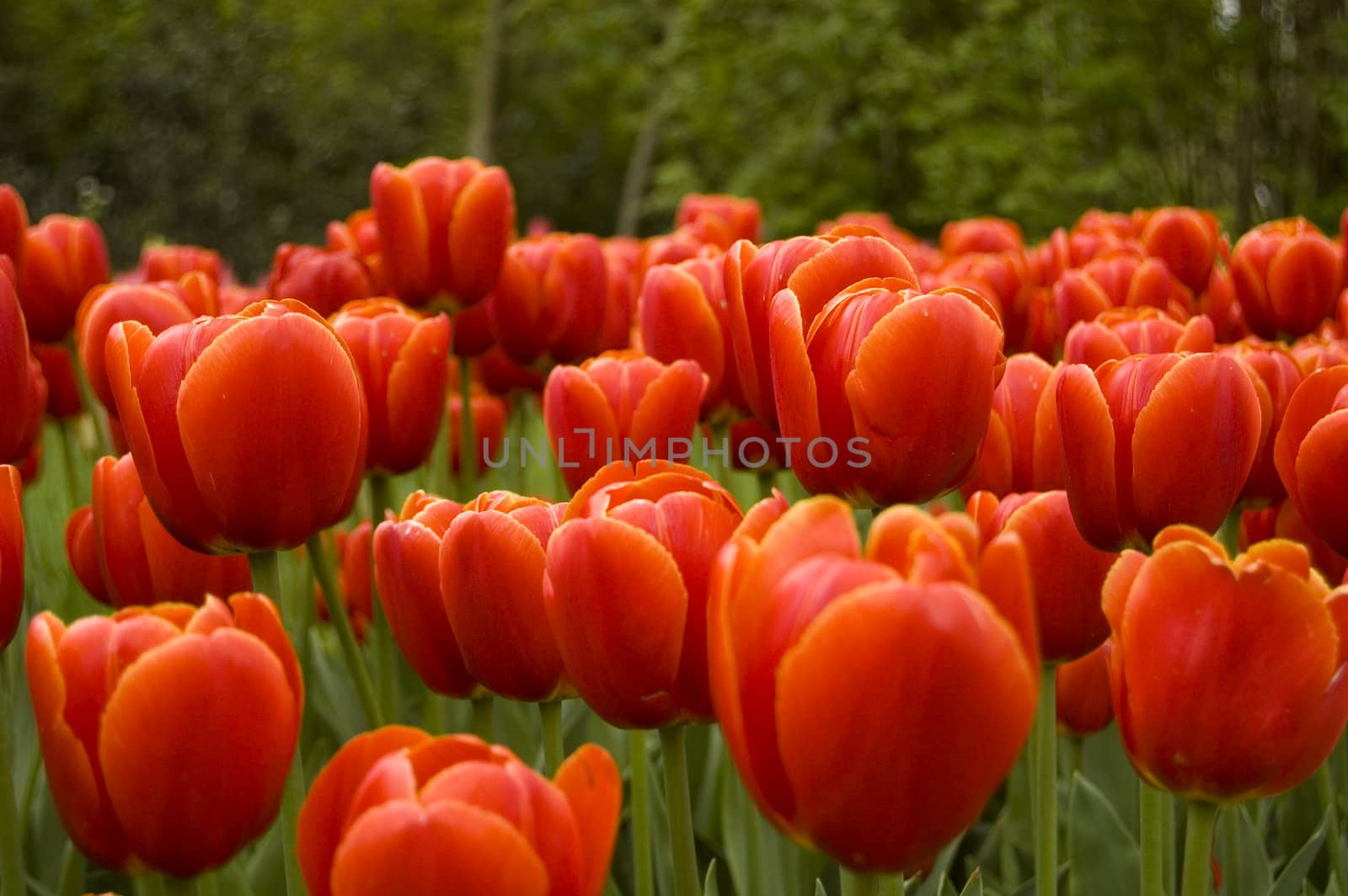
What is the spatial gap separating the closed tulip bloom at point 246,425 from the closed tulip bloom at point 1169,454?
1.85 ft

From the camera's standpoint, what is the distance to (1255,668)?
0.75m

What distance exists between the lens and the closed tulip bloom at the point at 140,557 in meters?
1.17

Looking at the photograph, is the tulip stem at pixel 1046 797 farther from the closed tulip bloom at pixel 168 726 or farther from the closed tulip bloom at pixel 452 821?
the closed tulip bloom at pixel 168 726

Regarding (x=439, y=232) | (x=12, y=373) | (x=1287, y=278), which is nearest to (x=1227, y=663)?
(x=12, y=373)

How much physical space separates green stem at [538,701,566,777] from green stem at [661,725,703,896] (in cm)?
20

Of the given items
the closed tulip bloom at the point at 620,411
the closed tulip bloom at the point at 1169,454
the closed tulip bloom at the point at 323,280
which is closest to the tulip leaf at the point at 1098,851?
the closed tulip bloom at the point at 1169,454

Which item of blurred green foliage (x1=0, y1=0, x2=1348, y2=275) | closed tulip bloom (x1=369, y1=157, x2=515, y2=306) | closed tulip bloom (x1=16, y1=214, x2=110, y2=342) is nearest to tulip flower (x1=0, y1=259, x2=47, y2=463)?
closed tulip bloom (x1=369, y1=157, x2=515, y2=306)

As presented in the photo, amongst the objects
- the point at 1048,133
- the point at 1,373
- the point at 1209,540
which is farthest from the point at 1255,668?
the point at 1048,133

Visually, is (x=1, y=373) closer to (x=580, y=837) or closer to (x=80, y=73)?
(x=580, y=837)

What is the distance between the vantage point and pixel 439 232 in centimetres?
187

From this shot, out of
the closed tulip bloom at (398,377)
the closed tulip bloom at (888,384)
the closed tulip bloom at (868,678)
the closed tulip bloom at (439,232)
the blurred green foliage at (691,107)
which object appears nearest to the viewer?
the closed tulip bloom at (868,678)

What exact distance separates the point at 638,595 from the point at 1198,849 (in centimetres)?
38

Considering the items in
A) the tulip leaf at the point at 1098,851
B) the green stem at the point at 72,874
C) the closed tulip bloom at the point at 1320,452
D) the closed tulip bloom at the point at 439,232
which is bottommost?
the tulip leaf at the point at 1098,851

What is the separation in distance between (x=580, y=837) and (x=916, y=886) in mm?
952
